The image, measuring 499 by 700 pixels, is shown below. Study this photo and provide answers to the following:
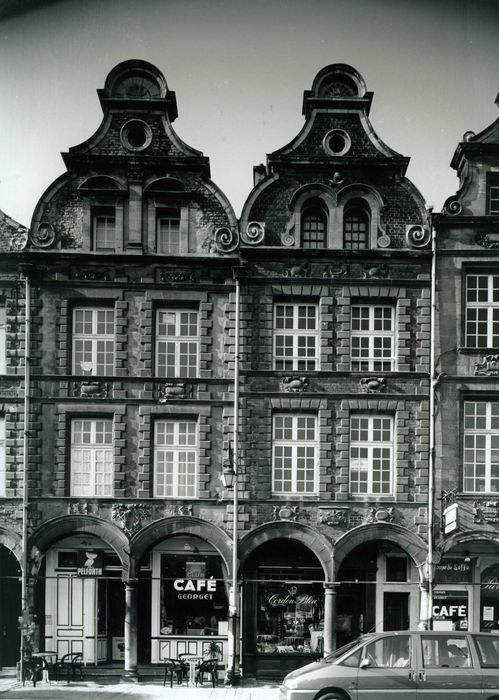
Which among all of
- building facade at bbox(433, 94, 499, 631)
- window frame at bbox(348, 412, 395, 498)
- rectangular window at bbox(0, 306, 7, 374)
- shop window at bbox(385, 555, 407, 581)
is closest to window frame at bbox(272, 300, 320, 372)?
window frame at bbox(348, 412, 395, 498)

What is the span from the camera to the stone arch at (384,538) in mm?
23328

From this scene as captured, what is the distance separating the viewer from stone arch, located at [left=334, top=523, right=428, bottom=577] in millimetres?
23328

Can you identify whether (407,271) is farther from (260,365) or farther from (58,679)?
(58,679)

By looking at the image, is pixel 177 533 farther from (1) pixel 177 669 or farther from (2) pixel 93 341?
(2) pixel 93 341

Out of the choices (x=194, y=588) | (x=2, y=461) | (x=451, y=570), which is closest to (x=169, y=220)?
(x=2, y=461)

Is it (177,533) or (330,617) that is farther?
(177,533)

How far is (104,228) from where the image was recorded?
80.8 ft

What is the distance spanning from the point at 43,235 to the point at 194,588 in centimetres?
1051

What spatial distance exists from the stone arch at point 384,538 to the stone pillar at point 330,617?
578mm

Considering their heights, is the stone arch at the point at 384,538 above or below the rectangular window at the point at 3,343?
below

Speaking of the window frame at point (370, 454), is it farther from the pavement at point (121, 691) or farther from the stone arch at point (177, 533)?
the pavement at point (121, 691)

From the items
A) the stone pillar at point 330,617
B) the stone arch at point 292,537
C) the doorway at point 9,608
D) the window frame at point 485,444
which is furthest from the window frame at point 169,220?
the stone pillar at point 330,617

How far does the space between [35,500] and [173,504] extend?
12.1ft

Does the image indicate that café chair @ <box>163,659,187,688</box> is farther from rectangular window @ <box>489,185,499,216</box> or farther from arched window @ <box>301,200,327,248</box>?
rectangular window @ <box>489,185,499,216</box>
